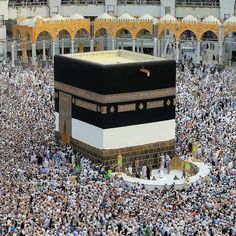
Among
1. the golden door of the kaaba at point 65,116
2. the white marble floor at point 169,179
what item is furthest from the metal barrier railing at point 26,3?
the white marble floor at point 169,179

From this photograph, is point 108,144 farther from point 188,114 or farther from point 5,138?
point 188,114

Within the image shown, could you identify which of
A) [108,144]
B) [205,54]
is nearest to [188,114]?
[108,144]

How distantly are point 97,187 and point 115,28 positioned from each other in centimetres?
2729

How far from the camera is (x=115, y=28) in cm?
4969

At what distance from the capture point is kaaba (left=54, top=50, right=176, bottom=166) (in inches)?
1091

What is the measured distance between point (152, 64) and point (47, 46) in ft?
82.8

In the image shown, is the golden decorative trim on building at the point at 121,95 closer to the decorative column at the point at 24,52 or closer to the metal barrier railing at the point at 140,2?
the decorative column at the point at 24,52

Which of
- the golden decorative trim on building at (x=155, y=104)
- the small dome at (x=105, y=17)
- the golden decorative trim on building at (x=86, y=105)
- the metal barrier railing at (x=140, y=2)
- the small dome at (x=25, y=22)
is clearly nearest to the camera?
the golden decorative trim on building at (x=86, y=105)

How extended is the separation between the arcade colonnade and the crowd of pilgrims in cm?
1091

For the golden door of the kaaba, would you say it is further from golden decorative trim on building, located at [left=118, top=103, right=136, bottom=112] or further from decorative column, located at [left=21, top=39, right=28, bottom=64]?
decorative column, located at [left=21, top=39, right=28, bottom=64]

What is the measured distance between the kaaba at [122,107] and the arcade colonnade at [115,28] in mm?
18247

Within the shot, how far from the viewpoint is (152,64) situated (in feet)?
92.8

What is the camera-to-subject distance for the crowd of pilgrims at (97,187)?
2055 centimetres

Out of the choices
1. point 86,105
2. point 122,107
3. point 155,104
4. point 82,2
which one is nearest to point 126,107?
point 122,107
